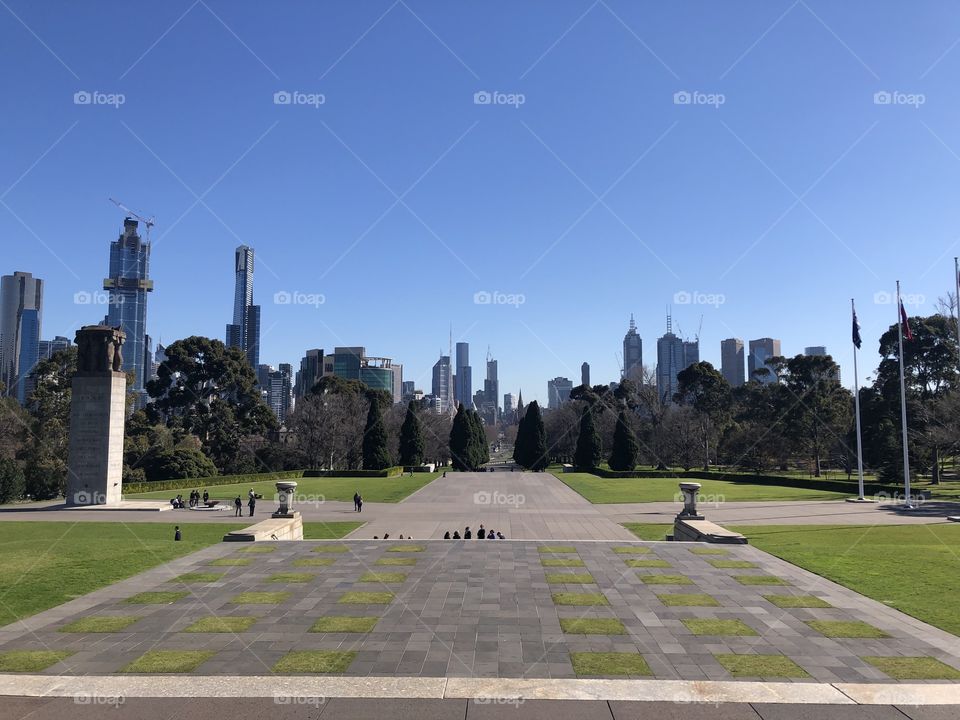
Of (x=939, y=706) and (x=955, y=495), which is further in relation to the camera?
(x=955, y=495)

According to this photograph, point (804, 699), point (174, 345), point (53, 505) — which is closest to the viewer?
point (804, 699)

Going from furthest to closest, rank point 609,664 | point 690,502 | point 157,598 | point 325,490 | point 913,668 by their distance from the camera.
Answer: point 325,490, point 690,502, point 157,598, point 609,664, point 913,668

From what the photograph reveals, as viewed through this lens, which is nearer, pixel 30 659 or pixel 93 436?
pixel 30 659

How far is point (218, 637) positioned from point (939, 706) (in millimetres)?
12953

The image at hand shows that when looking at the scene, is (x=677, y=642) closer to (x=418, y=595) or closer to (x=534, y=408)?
(x=418, y=595)

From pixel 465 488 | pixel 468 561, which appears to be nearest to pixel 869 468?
pixel 465 488

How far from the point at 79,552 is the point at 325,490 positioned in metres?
28.4

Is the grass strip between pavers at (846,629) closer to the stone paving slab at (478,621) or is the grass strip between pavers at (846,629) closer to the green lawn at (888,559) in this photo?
the stone paving slab at (478,621)

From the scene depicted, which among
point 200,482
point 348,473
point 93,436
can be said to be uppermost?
point 93,436

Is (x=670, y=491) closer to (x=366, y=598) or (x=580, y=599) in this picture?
(x=580, y=599)

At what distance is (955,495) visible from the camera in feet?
149

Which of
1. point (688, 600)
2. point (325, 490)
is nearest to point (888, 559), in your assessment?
point (688, 600)

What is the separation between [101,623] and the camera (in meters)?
14.0

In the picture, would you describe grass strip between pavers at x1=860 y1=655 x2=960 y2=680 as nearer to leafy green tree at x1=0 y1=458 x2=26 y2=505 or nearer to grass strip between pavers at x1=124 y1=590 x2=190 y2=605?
grass strip between pavers at x1=124 y1=590 x2=190 y2=605
